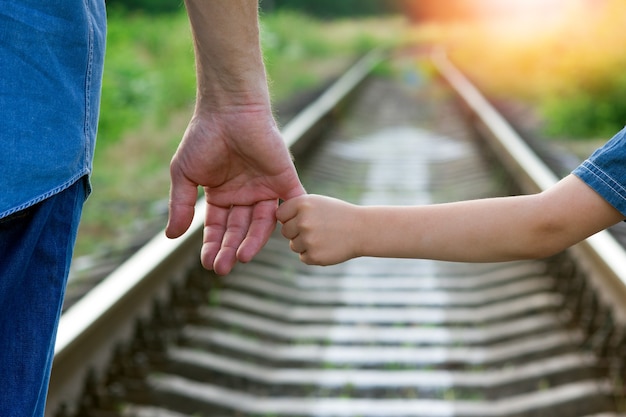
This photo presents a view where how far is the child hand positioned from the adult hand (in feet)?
0.40

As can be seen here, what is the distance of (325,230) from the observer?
1.83 m

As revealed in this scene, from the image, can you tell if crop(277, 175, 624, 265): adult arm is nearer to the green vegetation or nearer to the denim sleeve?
the denim sleeve

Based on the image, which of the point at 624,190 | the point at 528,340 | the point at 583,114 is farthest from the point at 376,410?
the point at 583,114

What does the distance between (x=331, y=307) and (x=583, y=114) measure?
5413 millimetres

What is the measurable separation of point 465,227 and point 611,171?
277 millimetres

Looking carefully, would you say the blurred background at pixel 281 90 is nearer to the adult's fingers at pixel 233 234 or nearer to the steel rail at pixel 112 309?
the steel rail at pixel 112 309

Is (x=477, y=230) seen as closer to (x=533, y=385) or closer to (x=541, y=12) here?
(x=533, y=385)

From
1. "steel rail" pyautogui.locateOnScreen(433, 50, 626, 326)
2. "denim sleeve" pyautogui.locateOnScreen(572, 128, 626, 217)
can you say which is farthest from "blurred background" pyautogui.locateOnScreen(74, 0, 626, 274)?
"denim sleeve" pyautogui.locateOnScreen(572, 128, 626, 217)

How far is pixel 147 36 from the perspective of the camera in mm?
15508

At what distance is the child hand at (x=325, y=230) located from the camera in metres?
1.81

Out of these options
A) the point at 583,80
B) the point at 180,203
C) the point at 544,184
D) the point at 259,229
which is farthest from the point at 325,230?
the point at 583,80

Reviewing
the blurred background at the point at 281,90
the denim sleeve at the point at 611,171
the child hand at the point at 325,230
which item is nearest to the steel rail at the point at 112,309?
the blurred background at the point at 281,90

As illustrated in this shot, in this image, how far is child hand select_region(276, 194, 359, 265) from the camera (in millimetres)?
1811

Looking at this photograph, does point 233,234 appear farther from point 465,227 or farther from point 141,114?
point 141,114
